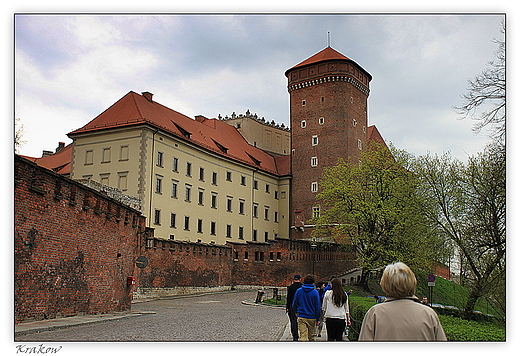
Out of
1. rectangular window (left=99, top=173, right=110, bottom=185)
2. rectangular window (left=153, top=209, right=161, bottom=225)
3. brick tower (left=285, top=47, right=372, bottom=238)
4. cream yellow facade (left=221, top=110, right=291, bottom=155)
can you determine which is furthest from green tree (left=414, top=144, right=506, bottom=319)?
cream yellow facade (left=221, top=110, right=291, bottom=155)

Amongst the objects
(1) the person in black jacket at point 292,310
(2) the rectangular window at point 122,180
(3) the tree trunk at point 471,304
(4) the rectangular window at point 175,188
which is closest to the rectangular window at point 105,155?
(2) the rectangular window at point 122,180

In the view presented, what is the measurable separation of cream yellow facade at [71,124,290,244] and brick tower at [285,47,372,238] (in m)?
4.45

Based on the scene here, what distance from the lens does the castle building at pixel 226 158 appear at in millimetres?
39531

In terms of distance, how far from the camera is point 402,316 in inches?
189

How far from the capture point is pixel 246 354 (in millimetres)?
8875

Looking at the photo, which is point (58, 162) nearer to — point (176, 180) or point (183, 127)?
point (183, 127)

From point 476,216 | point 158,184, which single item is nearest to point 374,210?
point 158,184

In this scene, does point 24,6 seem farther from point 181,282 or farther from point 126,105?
point 126,105

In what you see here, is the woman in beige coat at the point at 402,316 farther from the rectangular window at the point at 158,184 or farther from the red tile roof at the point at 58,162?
the red tile roof at the point at 58,162

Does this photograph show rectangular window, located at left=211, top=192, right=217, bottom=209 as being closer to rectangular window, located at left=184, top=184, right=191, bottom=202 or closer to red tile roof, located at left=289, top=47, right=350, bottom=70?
rectangular window, located at left=184, top=184, right=191, bottom=202

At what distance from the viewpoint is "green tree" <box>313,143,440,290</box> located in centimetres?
3359

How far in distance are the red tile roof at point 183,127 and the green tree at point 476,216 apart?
21742mm

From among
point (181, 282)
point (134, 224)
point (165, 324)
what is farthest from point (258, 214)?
point (165, 324)

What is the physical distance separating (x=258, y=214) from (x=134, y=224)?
33.5 meters
